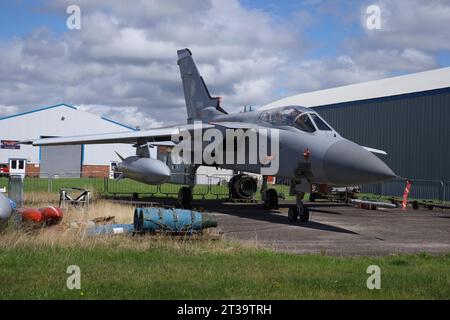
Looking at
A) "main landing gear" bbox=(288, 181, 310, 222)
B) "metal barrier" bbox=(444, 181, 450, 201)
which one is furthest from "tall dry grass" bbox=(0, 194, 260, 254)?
"metal barrier" bbox=(444, 181, 450, 201)

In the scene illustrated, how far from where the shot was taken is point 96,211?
46.3 ft

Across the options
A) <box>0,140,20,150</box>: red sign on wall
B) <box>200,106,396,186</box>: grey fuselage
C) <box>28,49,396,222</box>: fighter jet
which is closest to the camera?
<box>200,106,396,186</box>: grey fuselage

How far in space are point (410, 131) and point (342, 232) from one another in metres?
20.6

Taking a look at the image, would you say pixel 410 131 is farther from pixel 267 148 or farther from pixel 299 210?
pixel 299 210

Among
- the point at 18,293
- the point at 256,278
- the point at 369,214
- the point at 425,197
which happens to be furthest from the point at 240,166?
the point at 425,197

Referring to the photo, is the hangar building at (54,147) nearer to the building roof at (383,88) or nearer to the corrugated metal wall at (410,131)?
the building roof at (383,88)

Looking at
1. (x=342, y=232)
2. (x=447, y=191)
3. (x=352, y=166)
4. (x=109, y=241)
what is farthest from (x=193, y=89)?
(x=447, y=191)

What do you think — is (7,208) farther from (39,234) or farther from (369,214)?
(369,214)

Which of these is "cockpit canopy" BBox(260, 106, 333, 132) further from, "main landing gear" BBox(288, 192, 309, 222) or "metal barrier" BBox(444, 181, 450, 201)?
"metal barrier" BBox(444, 181, 450, 201)

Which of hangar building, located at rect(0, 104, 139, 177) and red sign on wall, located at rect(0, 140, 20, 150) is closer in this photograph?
red sign on wall, located at rect(0, 140, 20, 150)

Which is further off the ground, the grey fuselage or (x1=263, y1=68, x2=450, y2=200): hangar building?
(x1=263, y1=68, x2=450, y2=200): hangar building

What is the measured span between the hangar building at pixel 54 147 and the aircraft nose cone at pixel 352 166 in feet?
146

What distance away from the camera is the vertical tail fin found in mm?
21766

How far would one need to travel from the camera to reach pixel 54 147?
59.8m
